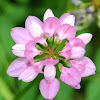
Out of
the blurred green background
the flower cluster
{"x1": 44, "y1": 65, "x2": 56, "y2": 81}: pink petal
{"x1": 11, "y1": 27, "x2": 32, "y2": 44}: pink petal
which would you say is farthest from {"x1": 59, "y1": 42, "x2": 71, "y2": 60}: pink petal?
the blurred green background

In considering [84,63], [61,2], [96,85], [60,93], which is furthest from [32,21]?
[61,2]

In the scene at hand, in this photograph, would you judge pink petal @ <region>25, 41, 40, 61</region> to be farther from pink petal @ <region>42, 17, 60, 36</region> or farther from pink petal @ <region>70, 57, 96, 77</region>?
pink petal @ <region>70, 57, 96, 77</region>

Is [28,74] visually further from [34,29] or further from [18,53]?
[34,29]

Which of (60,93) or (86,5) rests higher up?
(86,5)

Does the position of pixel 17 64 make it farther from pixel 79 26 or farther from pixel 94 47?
pixel 94 47

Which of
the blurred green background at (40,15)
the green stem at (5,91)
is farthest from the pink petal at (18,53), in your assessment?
the green stem at (5,91)

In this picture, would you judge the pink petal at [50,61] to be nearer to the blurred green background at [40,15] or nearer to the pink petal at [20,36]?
the pink petal at [20,36]
